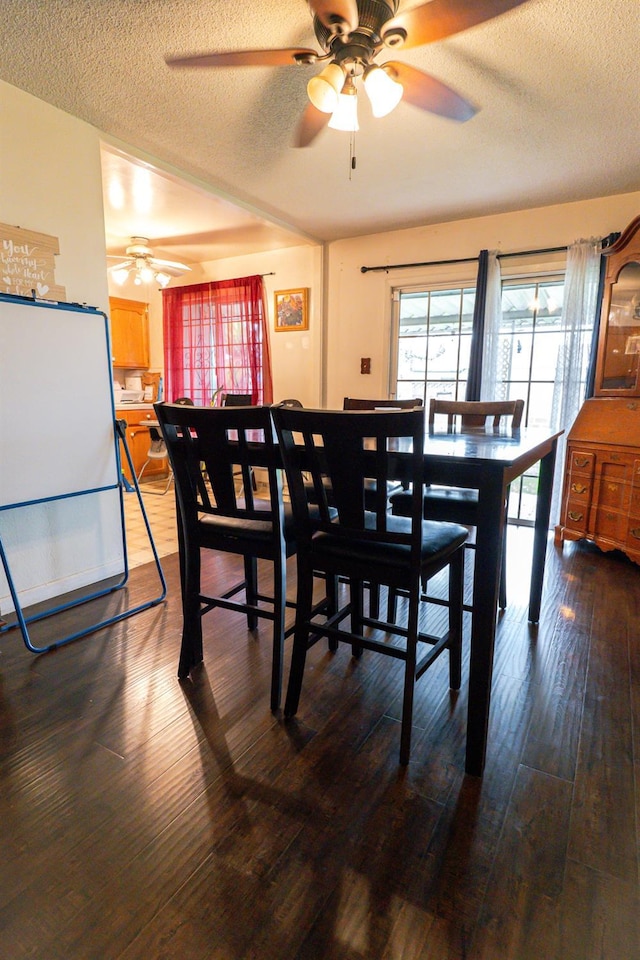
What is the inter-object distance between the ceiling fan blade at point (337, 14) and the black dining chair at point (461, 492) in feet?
4.91

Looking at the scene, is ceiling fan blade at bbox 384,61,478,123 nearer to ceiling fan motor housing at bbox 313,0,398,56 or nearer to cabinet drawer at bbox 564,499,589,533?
ceiling fan motor housing at bbox 313,0,398,56

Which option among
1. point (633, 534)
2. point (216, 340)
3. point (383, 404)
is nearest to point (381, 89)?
point (383, 404)

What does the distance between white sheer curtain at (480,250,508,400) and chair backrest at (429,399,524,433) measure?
1.24 meters

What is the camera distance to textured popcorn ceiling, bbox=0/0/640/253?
5.87 feet

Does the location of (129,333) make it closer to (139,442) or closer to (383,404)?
(139,442)

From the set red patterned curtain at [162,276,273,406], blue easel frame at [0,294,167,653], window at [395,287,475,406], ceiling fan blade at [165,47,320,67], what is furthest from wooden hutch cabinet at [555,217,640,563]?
red patterned curtain at [162,276,273,406]

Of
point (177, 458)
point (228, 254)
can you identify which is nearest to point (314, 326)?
point (228, 254)

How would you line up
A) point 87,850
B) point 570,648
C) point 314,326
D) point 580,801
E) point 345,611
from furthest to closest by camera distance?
point 314,326, point 570,648, point 345,611, point 580,801, point 87,850

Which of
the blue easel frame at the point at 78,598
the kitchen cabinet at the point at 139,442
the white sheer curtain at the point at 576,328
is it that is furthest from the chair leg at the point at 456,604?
the kitchen cabinet at the point at 139,442

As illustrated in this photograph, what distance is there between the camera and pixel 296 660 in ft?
5.12

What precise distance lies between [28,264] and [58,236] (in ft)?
0.82

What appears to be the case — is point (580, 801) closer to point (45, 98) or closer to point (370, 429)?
point (370, 429)

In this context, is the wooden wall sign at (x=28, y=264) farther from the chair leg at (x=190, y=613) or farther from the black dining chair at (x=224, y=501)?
the chair leg at (x=190, y=613)

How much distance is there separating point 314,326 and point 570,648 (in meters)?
3.56
